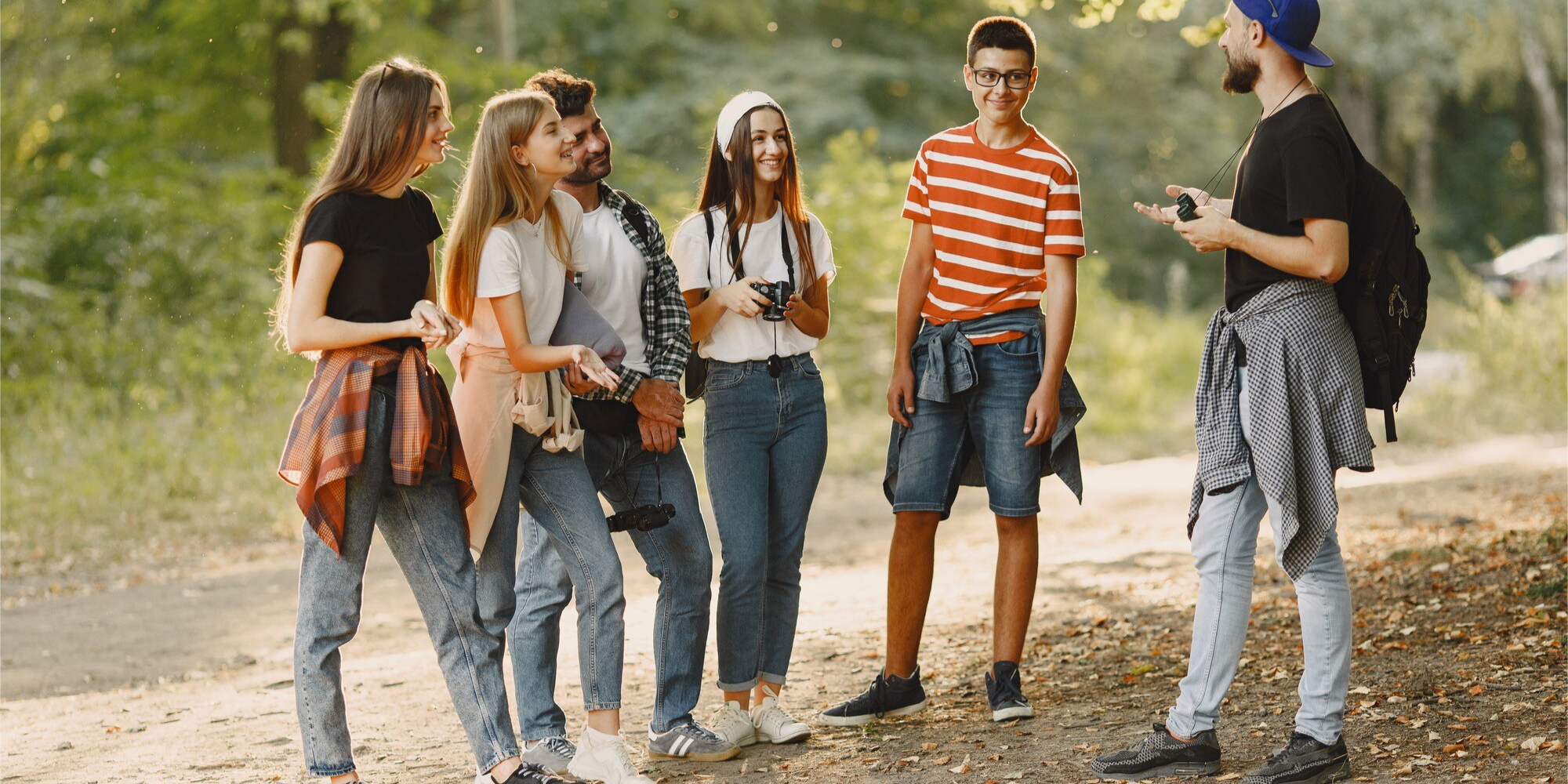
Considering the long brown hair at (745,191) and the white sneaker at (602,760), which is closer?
the white sneaker at (602,760)

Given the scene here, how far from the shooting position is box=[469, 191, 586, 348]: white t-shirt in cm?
361

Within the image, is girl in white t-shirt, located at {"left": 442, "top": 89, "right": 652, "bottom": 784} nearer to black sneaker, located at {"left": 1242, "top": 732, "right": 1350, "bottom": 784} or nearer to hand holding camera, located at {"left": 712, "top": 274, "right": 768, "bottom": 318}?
hand holding camera, located at {"left": 712, "top": 274, "right": 768, "bottom": 318}

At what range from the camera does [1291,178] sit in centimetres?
339

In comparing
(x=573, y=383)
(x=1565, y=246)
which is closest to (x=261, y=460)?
(x=573, y=383)

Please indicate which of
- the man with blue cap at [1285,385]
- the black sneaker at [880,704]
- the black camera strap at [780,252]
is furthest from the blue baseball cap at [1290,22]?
the black sneaker at [880,704]

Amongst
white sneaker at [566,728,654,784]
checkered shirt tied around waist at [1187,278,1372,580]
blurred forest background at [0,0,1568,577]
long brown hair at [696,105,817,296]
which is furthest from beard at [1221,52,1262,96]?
blurred forest background at [0,0,1568,577]

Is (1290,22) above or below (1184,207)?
above

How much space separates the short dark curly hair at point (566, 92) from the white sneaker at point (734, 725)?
1750mm

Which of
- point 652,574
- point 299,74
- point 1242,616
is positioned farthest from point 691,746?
point 299,74

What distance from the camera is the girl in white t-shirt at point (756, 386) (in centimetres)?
416

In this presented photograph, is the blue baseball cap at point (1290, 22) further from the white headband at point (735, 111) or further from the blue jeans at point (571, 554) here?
the blue jeans at point (571, 554)

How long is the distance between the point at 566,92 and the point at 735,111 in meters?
0.53

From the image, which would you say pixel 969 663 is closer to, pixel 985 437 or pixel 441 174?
pixel 985 437

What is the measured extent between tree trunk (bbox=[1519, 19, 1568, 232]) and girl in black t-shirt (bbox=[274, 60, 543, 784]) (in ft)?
88.4
